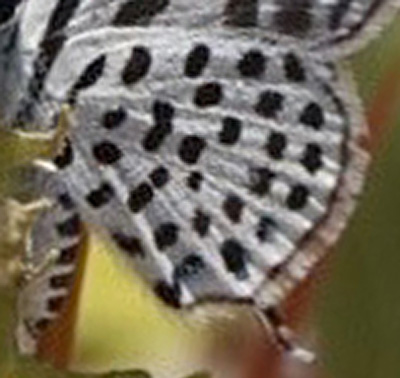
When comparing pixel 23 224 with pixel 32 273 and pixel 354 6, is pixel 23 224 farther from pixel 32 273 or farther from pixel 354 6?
pixel 354 6

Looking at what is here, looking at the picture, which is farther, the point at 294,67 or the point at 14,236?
the point at 294,67

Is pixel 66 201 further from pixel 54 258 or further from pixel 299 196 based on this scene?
pixel 299 196

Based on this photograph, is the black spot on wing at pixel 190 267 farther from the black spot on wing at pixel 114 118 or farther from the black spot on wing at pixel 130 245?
the black spot on wing at pixel 114 118

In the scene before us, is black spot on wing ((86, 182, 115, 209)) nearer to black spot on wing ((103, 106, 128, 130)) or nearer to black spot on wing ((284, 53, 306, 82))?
black spot on wing ((103, 106, 128, 130))

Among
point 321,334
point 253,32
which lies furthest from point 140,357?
point 253,32

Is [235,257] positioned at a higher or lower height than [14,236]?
lower

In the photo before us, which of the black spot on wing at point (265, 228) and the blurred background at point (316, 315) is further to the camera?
the black spot on wing at point (265, 228)

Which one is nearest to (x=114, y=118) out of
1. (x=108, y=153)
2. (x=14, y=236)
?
(x=108, y=153)

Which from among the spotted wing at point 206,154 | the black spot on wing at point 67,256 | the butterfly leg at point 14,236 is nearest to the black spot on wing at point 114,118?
the spotted wing at point 206,154
